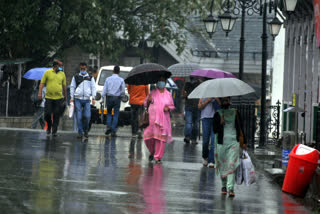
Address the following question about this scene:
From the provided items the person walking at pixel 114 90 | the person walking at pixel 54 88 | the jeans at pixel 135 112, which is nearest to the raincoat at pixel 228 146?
the person walking at pixel 54 88

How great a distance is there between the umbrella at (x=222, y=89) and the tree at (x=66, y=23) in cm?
1804

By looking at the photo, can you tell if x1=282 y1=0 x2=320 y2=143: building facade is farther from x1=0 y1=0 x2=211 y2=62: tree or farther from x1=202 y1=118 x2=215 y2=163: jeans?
x1=0 y1=0 x2=211 y2=62: tree

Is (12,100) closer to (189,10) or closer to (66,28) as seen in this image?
(66,28)

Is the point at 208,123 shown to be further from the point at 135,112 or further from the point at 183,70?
the point at 183,70

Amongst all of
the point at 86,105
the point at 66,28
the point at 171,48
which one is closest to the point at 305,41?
the point at 86,105

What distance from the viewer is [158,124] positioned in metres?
16.3

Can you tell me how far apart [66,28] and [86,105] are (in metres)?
10.8

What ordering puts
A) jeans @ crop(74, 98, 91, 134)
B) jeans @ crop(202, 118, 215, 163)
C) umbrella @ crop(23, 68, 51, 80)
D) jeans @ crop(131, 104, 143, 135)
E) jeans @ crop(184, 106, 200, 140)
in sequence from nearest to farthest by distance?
jeans @ crop(202, 118, 215, 163) → jeans @ crop(74, 98, 91, 134) → jeans @ crop(184, 106, 200, 140) → jeans @ crop(131, 104, 143, 135) → umbrella @ crop(23, 68, 51, 80)

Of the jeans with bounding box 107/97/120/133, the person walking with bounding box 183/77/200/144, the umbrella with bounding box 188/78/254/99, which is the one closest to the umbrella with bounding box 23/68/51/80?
the jeans with bounding box 107/97/120/133

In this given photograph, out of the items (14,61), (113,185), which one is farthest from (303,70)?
(14,61)

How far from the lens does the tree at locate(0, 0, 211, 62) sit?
3138 cm

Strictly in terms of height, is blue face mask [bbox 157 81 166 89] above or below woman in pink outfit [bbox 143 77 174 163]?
above

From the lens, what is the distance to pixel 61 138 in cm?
2112

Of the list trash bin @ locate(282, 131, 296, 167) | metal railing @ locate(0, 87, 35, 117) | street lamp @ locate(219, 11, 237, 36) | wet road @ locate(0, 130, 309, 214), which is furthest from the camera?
metal railing @ locate(0, 87, 35, 117)
